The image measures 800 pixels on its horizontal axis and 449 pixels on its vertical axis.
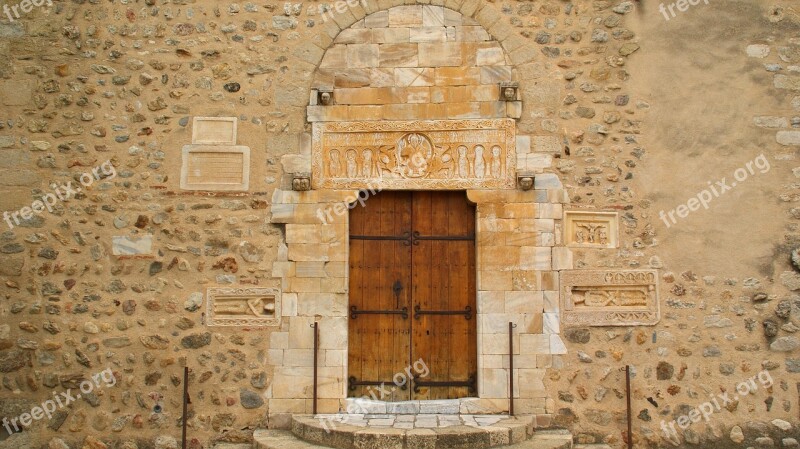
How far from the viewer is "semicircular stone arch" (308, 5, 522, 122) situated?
5887 millimetres

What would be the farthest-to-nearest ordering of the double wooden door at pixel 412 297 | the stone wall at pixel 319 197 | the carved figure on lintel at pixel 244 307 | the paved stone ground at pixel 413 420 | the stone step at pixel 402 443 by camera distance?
the double wooden door at pixel 412 297 < the carved figure on lintel at pixel 244 307 < the stone wall at pixel 319 197 < the paved stone ground at pixel 413 420 < the stone step at pixel 402 443

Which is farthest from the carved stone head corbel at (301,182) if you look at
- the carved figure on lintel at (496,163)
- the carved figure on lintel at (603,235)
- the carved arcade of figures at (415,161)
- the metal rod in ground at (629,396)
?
the metal rod in ground at (629,396)

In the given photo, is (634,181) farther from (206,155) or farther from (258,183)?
(206,155)

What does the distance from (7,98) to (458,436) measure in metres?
4.91

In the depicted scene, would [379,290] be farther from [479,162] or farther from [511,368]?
[479,162]

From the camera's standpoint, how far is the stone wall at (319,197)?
5.60 m

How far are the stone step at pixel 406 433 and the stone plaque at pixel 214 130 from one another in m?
2.52

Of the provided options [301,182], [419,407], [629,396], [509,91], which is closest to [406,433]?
[419,407]

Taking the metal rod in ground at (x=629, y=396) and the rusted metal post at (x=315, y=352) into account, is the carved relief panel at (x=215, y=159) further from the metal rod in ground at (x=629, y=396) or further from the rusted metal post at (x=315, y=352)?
the metal rod in ground at (x=629, y=396)

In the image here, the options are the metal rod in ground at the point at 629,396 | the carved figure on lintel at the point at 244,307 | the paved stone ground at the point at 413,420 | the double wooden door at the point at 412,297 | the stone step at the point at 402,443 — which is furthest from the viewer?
the double wooden door at the point at 412,297

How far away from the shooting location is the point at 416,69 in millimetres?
5930

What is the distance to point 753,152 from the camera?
5777 millimetres

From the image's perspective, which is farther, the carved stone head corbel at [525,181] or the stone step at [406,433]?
the carved stone head corbel at [525,181]

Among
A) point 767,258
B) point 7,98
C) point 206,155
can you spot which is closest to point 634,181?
point 767,258
